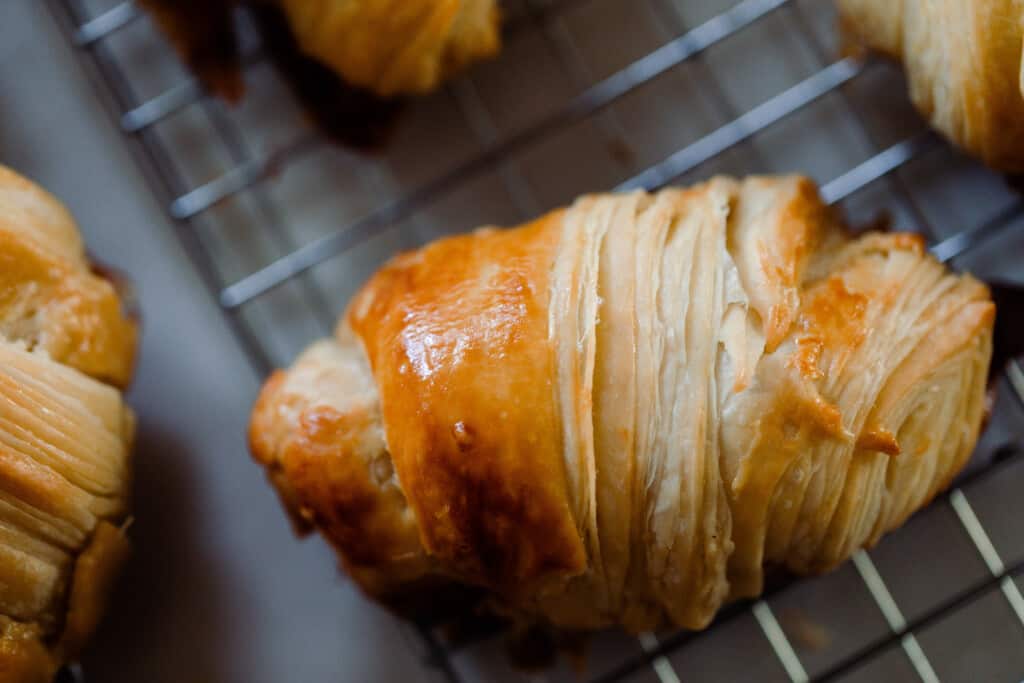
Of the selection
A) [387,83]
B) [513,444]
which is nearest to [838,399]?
[513,444]

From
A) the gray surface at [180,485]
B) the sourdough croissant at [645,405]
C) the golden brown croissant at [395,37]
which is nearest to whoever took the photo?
the sourdough croissant at [645,405]

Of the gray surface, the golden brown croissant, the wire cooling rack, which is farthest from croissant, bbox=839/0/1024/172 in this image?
the gray surface


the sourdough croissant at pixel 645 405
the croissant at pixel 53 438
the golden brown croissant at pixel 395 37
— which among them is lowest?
the sourdough croissant at pixel 645 405

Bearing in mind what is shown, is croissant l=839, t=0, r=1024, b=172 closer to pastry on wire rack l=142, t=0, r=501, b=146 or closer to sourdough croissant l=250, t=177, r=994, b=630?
sourdough croissant l=250, t=177, r=994, b=630

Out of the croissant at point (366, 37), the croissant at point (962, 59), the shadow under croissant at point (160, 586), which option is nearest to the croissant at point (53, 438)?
the shadow under croissant at point (160, 586)

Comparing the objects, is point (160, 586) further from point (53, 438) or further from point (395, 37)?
point (395, 37)

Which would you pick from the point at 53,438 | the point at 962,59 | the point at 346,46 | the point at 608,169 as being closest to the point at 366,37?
the point at 346,46

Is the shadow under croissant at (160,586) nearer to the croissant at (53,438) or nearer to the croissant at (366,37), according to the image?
the croissant at (53,438)
